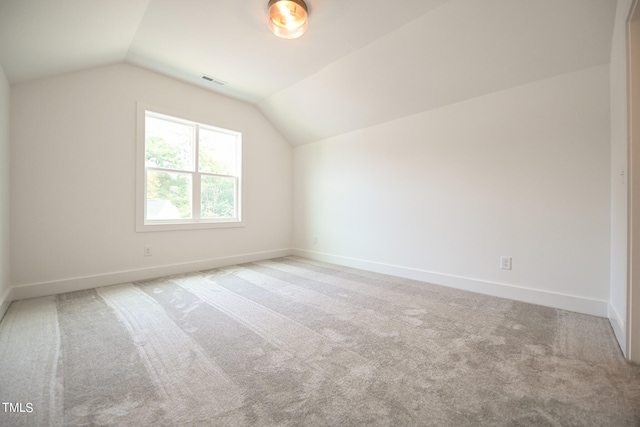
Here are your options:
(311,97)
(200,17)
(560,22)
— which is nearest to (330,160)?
(311,97)

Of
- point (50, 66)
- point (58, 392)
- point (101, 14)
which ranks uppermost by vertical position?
point (101, 14)

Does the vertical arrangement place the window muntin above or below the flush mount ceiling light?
below

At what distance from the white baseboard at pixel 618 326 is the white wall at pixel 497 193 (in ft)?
0.44

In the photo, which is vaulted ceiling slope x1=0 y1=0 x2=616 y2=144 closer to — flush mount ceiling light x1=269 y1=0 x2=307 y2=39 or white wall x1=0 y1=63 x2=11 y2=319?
flush mount ceiling light x1=269 y1=0 x2=307 y2=39

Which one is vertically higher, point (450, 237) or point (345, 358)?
point (450, 237)

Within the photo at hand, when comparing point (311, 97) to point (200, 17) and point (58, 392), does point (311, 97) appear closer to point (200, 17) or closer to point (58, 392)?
point (200, 17)

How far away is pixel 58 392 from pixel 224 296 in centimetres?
148

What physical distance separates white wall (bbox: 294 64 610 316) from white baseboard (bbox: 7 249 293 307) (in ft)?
6.53

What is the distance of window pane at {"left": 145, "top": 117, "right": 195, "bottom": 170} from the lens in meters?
3.48

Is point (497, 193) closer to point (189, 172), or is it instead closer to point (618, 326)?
point (618, 326)

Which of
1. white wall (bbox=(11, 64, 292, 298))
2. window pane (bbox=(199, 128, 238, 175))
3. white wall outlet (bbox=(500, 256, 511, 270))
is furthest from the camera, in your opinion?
window pane (bbox=(199, 128, 238, 175))

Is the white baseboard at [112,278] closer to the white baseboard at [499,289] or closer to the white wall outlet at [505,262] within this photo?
the white baseboard at [499,289]

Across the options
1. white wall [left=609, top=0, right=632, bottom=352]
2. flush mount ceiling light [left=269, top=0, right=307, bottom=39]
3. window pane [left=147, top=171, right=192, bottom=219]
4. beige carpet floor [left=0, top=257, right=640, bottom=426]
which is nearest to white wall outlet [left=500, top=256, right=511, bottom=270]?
beige carpet floor [left=0, top=257, right=640, bottom=426]

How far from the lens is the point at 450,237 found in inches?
→ 123
